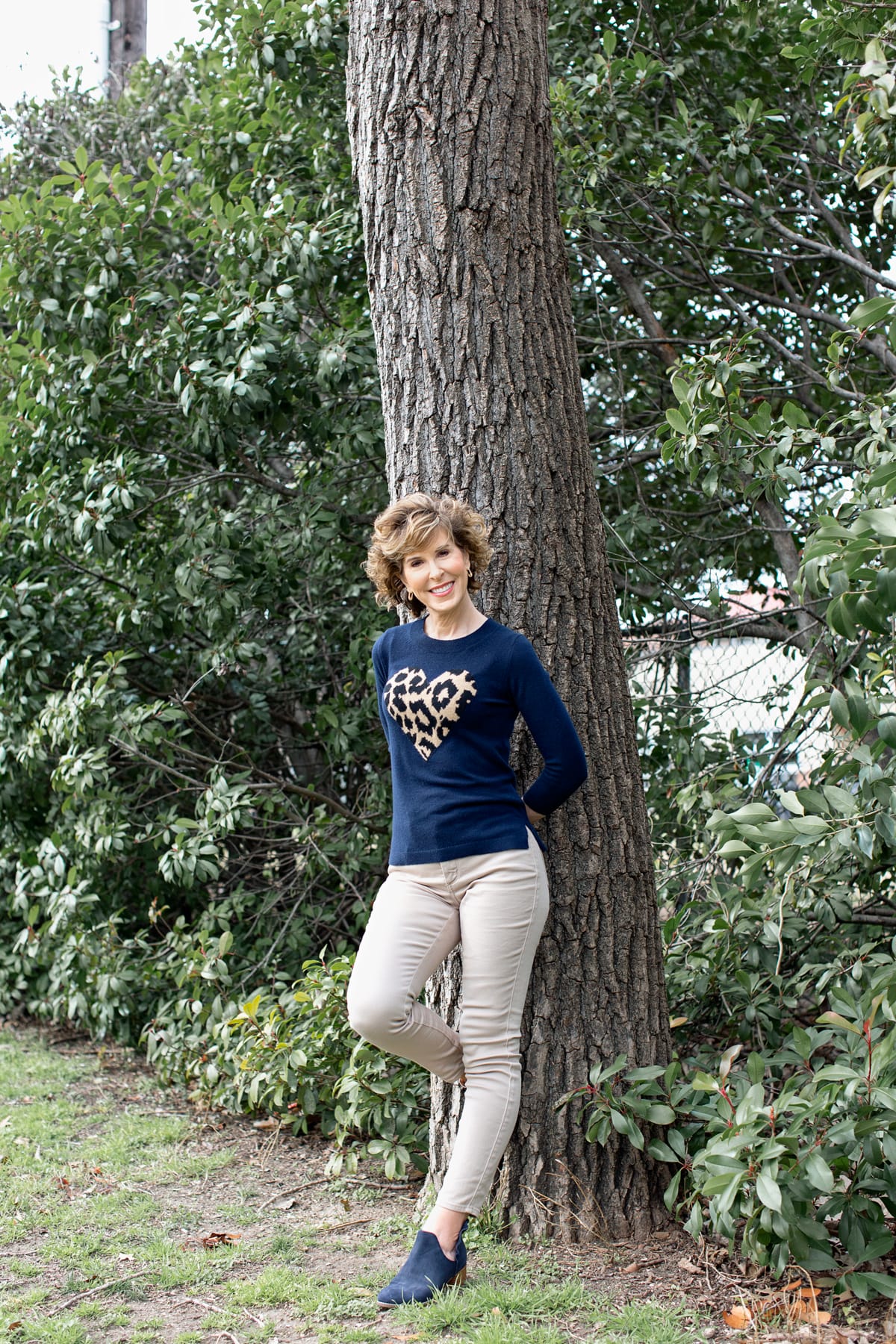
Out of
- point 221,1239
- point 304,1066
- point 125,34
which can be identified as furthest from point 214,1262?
point 125,34

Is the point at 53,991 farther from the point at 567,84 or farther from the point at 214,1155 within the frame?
the point at 567,84

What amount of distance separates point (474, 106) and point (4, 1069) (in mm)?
4386

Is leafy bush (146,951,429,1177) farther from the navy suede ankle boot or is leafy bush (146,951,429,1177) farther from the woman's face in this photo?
the woman's face

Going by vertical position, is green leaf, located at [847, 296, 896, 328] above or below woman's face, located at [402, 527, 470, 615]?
above

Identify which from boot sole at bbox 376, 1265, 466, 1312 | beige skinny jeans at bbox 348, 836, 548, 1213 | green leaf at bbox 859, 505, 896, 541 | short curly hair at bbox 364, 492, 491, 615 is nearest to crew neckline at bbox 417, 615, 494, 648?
short curly hair at bbox 364, 492, 491, 615

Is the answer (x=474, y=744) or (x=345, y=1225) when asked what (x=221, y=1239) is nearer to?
(x=345, y=1225)

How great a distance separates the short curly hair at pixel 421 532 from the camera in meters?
2.97

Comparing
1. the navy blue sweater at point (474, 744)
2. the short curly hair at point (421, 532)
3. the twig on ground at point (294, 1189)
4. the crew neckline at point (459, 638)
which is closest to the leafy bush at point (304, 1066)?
the twig on ground at point (294, 1189)

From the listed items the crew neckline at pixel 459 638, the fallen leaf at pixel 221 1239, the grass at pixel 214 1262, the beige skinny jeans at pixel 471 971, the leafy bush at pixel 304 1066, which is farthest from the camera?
the leafy bush at pixel 304 1066

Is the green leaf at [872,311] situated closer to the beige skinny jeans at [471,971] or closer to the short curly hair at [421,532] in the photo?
the short curly hair at [421,532]

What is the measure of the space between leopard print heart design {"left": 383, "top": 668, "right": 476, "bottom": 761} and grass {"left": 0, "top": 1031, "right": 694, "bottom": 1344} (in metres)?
1.31

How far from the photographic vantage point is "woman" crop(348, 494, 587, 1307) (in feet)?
9.47

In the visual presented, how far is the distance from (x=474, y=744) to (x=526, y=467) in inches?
32.6

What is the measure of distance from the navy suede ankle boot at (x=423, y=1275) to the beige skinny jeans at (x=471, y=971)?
0.39ft
